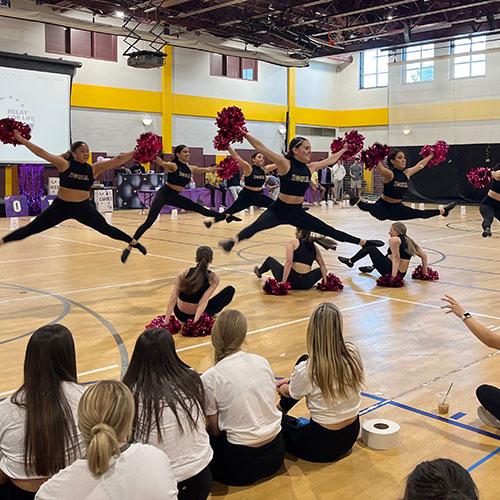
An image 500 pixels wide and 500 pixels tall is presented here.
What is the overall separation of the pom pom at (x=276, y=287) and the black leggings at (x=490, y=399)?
13.3 ft

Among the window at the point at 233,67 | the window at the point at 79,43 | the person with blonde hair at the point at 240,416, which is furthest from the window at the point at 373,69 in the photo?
the person with blonde hair at the point at 240,416

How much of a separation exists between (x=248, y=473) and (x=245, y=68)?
76.3ft

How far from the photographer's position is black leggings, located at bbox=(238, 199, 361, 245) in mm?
7293

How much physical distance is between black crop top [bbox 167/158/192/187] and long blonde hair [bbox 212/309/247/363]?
639cm

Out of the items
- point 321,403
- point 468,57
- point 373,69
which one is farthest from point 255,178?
point 373,69

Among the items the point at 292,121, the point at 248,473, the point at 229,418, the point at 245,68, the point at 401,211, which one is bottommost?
the point at 248,473

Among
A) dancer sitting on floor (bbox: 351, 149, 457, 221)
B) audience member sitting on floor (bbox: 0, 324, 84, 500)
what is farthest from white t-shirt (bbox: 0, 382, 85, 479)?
dancer sitting on floor (bbox: 351, 149, 457, 221)

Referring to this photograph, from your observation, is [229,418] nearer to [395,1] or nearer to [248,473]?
[248,473]

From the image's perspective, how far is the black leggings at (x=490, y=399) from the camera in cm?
375

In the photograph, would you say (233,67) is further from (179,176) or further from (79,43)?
(179,176)

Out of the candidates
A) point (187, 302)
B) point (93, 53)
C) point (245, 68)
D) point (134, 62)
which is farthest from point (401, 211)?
point (245, 68)

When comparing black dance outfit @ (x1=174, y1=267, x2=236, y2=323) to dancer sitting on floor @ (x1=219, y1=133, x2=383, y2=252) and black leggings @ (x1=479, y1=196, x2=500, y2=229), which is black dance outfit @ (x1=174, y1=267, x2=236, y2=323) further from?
black leggings @ (x1=479, y1=196, x2=500, y2=229)

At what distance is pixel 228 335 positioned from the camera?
10.6 feet

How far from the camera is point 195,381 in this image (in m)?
2.91
